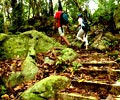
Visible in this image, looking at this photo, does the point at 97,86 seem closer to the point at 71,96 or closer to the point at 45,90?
the point at 71,96

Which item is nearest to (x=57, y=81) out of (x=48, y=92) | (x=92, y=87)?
(x=48, y=92)

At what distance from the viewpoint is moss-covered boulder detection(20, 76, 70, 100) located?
247 inches

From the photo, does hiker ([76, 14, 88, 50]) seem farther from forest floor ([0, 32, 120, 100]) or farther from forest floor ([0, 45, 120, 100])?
forest floor ([0, 45, 120, 100])

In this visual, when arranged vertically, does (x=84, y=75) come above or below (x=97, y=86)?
above

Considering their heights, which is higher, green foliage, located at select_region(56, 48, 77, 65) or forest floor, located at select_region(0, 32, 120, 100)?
Result: green foliage, located at select_region(56, 48, 77, 65)

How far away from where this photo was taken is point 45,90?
640 centimetres

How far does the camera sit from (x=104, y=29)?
12.8m

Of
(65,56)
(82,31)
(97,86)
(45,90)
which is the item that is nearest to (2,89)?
(45,90)

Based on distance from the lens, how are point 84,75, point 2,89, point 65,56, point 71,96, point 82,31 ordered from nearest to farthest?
point 71,96 < point 2,89 < point 84,75 < point 65,56 < point 82,31

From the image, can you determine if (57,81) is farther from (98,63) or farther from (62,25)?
(62,25)

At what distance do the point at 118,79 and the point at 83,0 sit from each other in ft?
54.1

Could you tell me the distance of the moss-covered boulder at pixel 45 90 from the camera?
247 inches

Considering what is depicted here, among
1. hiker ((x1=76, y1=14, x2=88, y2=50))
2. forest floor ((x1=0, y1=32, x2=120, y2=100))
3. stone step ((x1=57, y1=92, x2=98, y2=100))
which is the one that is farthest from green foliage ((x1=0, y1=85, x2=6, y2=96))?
hiker ((x1=76, y1=14, x2=88, y2=50))

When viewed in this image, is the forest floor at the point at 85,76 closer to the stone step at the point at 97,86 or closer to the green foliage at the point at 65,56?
the stone step at the point at 97,86
